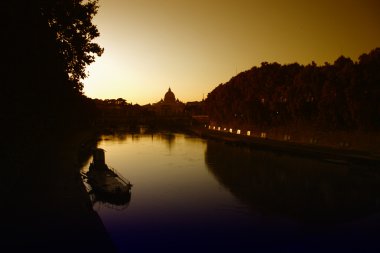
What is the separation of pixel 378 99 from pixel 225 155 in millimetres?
24954

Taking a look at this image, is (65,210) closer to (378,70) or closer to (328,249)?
(328,249)

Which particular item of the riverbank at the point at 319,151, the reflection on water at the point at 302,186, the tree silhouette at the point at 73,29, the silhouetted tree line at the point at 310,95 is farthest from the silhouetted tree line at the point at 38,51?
the silhouetted tree line at the point at 310,95

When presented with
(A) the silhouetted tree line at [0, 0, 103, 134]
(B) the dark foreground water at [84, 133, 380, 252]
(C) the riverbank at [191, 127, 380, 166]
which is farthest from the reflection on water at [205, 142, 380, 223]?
(A) the silhouetted tree line at [0, 0, 103, 134]

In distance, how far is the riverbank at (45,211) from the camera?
15.3m

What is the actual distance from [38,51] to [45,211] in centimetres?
912

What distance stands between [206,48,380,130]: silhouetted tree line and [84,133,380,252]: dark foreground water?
29.3 feet

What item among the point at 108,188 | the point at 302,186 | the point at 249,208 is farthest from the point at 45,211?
the point at 302,186

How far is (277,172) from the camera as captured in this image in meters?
45.9

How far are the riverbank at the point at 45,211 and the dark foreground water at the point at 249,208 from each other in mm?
3644

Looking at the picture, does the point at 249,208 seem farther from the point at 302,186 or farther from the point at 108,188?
the point at 108,188

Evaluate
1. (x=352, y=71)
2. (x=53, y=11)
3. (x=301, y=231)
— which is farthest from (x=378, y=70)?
(x=53, y=11)

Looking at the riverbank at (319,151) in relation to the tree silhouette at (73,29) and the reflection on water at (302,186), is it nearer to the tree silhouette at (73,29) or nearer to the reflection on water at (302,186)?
the reflection on water at (302,186)

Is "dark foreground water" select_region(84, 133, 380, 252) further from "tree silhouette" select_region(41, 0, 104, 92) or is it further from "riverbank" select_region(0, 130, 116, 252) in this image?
"tree silhouette" select_region(41, 0, 104, 92)

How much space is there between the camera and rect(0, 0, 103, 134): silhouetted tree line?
19.4 m
